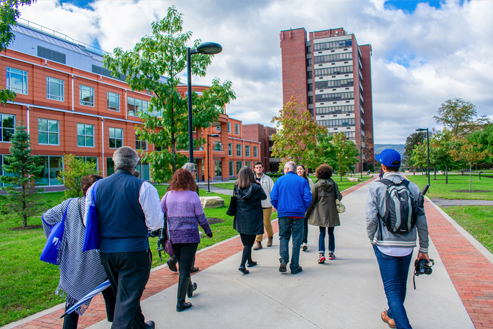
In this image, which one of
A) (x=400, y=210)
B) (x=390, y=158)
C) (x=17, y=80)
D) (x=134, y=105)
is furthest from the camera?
(x=134, y=105)

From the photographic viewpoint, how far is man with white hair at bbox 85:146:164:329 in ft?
9.02

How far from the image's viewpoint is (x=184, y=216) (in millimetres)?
3879

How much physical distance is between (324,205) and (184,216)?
10.0 ft

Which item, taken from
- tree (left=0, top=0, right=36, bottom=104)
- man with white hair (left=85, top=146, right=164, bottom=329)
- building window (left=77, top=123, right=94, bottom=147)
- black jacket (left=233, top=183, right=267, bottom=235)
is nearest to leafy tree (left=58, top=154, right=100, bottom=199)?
tree (left=0, top=0, right=36, bottom=104)

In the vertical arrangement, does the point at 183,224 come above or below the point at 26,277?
above

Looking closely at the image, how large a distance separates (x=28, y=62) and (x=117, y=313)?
27.2m

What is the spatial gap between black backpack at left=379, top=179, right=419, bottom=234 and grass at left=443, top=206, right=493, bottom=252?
16.5 ft

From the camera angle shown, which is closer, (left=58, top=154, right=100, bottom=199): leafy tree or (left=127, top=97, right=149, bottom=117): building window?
(left=58, top=154, right=100, bottom=199): leafy tree

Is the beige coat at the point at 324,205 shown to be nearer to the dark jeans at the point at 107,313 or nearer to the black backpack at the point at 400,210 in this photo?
the black backpack at the point at 400,210

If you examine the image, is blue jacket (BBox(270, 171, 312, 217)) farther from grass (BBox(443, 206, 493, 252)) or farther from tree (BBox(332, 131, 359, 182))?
tree (BBox(332, 131, 359, 182))

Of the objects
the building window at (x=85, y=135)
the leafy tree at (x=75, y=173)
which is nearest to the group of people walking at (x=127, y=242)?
the leafy tree at (x=75, y=173)

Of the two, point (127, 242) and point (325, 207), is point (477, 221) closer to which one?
point (325, 207)

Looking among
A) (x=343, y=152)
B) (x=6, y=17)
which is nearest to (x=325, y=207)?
(x=6, y=17)

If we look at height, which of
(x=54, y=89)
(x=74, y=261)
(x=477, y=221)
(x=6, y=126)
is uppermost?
(x=54, y=89)
